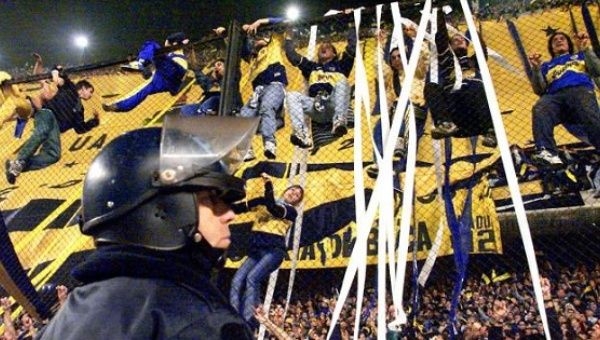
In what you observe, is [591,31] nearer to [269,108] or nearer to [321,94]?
[321,94]

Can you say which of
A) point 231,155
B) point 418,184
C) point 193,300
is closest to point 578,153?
point 418,184

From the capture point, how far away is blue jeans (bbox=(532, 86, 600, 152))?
4828 millimetres

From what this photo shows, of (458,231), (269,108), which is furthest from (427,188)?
(269,108)

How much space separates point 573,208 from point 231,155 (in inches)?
185

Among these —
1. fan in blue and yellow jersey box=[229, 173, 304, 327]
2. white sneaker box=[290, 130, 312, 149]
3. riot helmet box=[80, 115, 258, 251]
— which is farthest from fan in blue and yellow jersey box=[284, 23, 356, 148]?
riot helmet box=[80, 115, 258, 251]

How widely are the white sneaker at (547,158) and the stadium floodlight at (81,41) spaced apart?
603 inches

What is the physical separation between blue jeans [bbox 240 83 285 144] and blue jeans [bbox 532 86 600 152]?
2230mm

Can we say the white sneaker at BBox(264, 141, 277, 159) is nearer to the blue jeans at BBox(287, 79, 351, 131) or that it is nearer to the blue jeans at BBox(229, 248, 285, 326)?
the blue jeans at BBox(287, 79, 351, 131)

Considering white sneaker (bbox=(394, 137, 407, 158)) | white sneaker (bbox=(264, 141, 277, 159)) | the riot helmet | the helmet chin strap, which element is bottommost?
the helmet chin strap

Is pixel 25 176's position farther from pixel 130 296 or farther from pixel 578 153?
pixel 130 296

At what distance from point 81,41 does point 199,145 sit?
17.6 metres

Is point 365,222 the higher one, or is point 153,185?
point 365,222

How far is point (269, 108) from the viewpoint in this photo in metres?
5.18

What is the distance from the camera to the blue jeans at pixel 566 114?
4828 mm
